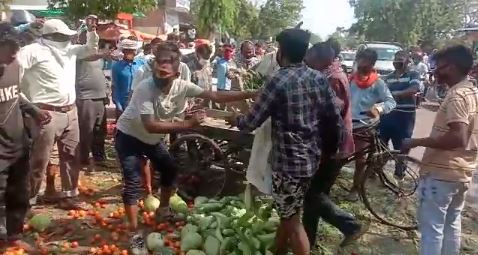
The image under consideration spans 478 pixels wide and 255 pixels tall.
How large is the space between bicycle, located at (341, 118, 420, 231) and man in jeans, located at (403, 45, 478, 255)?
1.63 m

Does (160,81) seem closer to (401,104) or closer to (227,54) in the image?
(401,104)

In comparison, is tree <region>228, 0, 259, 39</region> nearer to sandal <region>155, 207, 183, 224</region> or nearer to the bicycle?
the bicycle

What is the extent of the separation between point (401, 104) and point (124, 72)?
153 inches

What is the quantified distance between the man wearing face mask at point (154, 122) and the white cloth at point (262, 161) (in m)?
0.58

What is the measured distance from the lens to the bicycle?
6156mm

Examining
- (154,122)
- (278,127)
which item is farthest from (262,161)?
(154,122)

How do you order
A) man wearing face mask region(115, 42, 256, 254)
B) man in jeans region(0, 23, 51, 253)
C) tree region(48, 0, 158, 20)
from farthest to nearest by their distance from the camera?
tree region(48, 0, 158, 20)
man wearing face mask region(115, 42, 256, 254)
man in jeans region(0, 23, 51, 253)

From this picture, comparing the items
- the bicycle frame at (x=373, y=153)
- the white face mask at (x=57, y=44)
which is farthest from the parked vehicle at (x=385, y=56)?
the white face mask at (x=57, y=44)

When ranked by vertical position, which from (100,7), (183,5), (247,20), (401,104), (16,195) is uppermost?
(183,5)

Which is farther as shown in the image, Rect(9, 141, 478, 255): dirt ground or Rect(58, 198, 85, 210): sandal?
Rect(58, 198, 85, 210): sandal

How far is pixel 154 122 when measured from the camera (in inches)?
179

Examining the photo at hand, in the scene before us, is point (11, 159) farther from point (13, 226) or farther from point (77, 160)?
point (77, 160)

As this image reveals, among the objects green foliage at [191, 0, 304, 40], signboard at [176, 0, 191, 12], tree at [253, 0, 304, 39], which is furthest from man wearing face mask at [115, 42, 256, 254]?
tree at [253, 0, 304, 39]

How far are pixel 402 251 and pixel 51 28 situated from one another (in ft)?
13.2
